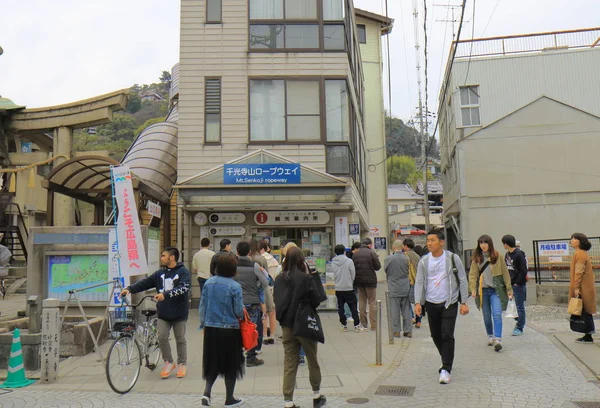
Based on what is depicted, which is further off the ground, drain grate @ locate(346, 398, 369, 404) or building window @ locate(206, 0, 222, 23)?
building window @ locate(206, 0, 222, 23)

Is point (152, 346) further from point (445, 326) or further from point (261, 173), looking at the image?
point (261, 173)

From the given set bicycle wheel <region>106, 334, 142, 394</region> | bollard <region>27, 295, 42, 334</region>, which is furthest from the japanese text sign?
bicycle wheel <region>106, 334, 142, 394</region>

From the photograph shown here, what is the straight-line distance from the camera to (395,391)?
20.3 ft

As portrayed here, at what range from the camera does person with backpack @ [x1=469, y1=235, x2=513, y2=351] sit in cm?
812

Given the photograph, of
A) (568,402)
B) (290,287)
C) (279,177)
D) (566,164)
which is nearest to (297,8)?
(279,177)

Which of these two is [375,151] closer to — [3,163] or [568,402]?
[3,163]

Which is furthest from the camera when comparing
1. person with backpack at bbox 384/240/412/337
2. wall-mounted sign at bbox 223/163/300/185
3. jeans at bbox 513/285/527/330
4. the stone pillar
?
the stone pillar

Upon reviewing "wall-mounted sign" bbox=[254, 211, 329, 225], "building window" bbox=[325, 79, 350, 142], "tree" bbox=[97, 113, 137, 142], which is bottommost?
"wall-mounted sign" bbox=[254, 211, 329, 225]

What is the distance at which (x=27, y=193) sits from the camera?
2325 cm

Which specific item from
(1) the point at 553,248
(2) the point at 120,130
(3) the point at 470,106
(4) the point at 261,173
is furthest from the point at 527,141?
(2) the point at 120,130

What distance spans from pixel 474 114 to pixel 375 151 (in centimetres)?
629

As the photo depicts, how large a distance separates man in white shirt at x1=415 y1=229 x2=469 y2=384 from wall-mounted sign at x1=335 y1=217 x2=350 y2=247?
7.93 meters

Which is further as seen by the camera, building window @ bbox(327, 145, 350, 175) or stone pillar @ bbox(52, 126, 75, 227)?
stone pillar @ bbox(52, 126, 75, 227)

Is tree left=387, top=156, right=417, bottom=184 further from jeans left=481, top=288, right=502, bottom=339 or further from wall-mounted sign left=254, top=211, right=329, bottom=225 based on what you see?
jeans left=481, top=288, right=502, bottom=339
